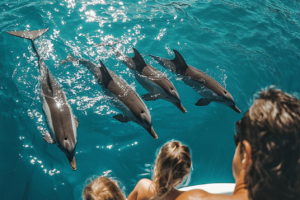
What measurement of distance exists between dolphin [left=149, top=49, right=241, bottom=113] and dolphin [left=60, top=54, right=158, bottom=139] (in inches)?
69.4

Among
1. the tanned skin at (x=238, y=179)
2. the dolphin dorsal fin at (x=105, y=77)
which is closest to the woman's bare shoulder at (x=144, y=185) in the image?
the tanned skin at (x=238, y=179)

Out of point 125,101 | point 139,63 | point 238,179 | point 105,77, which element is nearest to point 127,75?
point 139,63

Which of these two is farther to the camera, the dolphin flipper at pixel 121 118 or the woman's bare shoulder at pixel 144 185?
the dolphin flipper at pixel 121 118

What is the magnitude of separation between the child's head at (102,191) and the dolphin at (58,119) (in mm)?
1834

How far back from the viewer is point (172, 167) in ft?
8.43

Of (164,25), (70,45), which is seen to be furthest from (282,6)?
(70,45)

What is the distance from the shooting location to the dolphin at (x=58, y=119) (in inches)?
171

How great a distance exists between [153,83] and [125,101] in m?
1.12

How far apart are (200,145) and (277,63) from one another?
5072 mm

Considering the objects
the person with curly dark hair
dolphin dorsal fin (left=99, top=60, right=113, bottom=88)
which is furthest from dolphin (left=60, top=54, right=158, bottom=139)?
the person with curly dark hair

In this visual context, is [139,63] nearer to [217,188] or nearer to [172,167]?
[217,188]

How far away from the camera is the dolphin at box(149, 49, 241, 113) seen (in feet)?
19.5

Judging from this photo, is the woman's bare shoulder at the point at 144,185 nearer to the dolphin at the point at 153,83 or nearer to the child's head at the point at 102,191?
the child's head at the point at 102,191

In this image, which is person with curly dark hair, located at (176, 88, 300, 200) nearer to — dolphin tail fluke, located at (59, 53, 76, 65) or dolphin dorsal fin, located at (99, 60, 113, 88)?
dolphin dorsal fin, located at (99, 60, 113, 88)
